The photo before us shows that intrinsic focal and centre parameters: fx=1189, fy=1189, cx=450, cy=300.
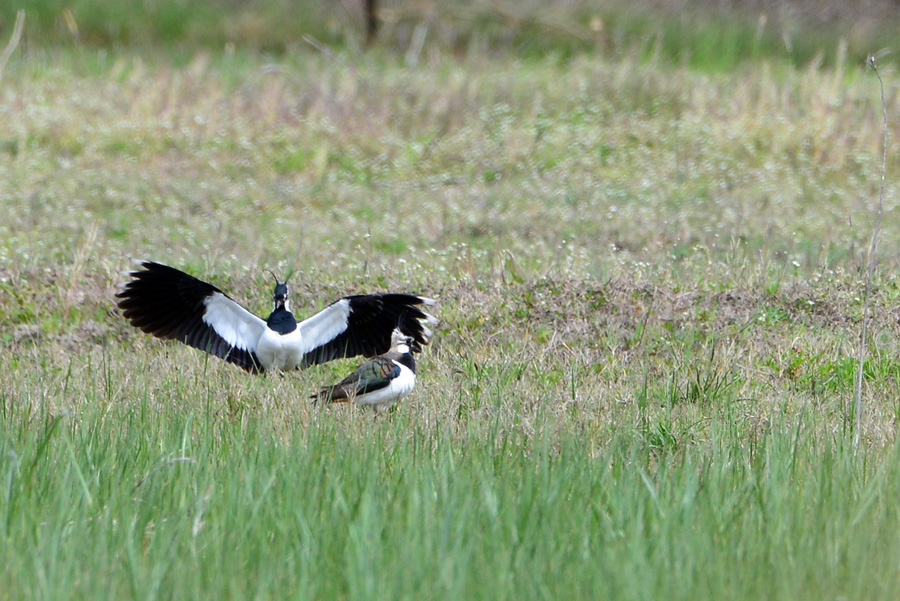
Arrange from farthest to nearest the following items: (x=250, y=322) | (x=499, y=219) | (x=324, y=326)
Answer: (x=499, y=219)
(x=324, y=326)
(x=250, y=322)

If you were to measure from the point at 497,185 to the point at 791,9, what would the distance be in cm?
1013

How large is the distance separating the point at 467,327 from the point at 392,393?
5.06ft

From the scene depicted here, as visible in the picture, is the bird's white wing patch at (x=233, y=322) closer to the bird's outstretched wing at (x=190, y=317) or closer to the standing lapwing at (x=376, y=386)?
the bird's outstretched wing at (x=190, y=317)

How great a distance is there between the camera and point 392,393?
16.5 ft

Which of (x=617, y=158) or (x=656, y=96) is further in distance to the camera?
(x=656, y=96)

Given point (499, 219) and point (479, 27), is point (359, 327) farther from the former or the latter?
point (479, 27)

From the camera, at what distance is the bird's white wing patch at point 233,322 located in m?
5.51

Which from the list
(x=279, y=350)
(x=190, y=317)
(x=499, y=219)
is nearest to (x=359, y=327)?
(x=279, y=350)

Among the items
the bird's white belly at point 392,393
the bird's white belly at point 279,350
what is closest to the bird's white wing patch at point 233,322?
the bird's white belly at point 279,350

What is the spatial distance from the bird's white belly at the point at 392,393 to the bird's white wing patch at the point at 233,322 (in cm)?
73

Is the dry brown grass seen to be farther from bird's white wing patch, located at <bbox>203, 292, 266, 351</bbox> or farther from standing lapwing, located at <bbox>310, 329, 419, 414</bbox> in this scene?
bird's white wing patch, located at <bbox>203, 292, 266, 351</bbox>

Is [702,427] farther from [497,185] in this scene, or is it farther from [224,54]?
[224,54]

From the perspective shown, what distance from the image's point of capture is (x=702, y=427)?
4738 mm

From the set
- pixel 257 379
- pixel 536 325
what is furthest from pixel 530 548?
pixel 536 325
